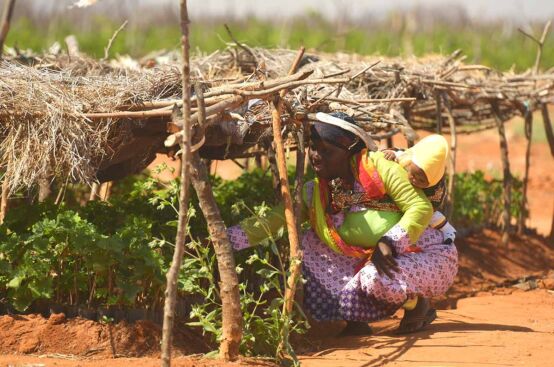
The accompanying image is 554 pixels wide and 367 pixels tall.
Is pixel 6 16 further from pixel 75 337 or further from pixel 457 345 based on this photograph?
pixel 457 345

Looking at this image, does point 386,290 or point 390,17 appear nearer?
point 386,290

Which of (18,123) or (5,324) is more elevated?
(18,123)

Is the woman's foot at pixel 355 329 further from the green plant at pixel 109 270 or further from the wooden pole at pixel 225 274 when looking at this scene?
the wooden pole at pixel 225 274

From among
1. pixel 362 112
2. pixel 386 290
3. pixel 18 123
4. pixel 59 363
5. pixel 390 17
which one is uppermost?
pixel 390 17

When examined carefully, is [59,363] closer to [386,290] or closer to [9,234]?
[9,234]

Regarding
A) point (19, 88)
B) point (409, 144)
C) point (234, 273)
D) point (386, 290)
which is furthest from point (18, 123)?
point (409, 144)

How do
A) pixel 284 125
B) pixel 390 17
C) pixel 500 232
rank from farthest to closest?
pixel 390 17 < pixel 500 232 < pixel 284 125

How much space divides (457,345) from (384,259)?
667mm

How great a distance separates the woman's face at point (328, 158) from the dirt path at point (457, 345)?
1089 millimetres

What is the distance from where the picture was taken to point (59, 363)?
5000mm

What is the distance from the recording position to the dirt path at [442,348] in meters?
5.14

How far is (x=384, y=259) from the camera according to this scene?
5.84m

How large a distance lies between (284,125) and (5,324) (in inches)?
82.7

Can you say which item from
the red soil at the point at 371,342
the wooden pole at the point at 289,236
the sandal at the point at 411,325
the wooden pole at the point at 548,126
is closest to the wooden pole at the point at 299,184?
the wooden pole at the point at 289,236
